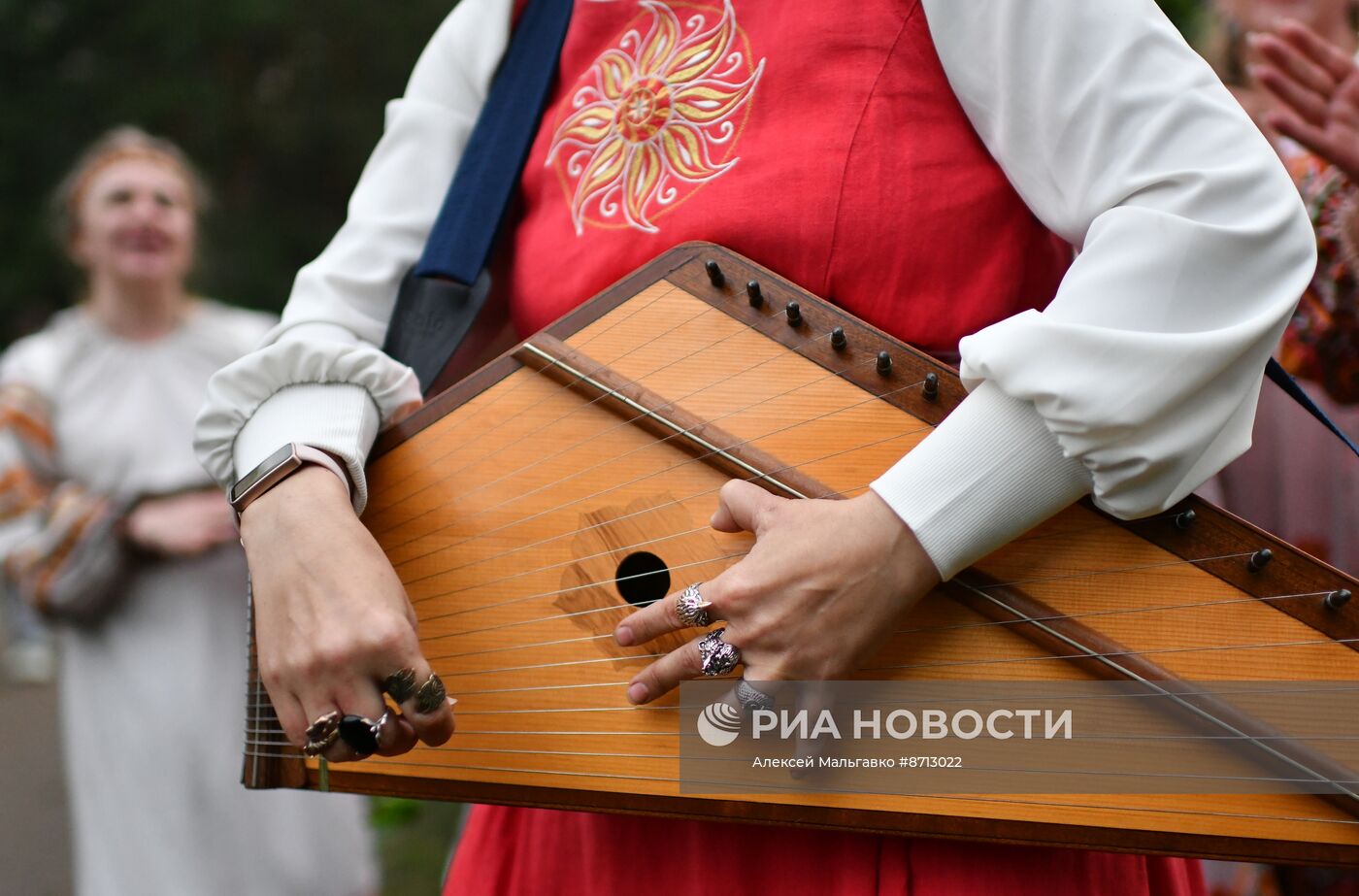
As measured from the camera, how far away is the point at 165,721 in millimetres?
3555

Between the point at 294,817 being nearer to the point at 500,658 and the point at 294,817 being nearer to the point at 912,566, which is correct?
the point at 500,658

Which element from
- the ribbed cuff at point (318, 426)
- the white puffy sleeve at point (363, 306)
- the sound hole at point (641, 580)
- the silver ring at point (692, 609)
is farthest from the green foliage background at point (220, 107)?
the silver ring at point (692, 609)

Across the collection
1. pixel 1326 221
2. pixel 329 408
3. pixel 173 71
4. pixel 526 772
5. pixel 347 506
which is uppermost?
pixel 173 71

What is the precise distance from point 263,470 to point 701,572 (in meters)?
0.45

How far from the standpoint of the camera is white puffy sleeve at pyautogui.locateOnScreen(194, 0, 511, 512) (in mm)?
1354

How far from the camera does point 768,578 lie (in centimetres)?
108

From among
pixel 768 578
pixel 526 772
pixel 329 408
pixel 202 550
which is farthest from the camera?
pixel 202 550

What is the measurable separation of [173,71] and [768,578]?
39.5 ft

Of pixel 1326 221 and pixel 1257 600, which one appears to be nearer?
pixel 1257 600

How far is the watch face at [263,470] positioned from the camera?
4.20ft

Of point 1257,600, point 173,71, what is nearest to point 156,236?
point 1257,600

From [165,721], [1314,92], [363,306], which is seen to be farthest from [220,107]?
[1314,92]

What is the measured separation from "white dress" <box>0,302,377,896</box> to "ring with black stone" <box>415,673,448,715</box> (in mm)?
2594

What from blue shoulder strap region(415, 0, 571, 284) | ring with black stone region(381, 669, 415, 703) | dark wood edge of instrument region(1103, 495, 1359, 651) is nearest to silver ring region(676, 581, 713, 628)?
ring with black stone region(381, 669, 415, 703)
